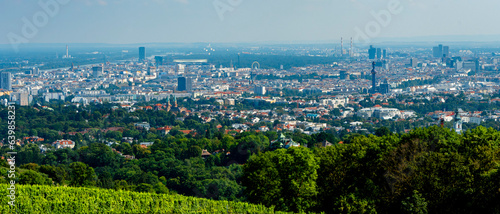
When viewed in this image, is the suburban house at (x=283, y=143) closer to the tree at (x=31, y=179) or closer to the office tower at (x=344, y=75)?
the tree at (x=31, y=179)

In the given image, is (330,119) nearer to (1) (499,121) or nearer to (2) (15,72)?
(1) (499,121)

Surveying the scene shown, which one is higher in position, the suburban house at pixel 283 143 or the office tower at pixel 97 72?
the office tower at pixel 97 72

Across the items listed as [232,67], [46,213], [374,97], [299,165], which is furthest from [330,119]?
[232,67]

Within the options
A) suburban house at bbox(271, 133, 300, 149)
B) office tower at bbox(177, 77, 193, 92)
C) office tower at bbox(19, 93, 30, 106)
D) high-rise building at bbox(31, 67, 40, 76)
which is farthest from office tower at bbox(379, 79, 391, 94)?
suburban house at bbox(271, 133, 300, 149)

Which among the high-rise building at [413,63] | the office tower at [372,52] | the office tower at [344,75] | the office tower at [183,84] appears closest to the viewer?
the office tower at [183,84]

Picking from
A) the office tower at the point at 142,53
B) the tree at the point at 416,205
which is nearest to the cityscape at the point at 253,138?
the tree at the point at 416,205

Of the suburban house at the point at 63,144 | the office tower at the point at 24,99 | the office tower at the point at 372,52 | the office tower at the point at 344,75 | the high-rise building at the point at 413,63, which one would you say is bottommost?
the suburban house at the point at 63,144

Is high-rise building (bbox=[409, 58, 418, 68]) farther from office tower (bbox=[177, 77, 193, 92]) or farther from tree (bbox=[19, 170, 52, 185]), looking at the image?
tree (bbox=[19, 170, 52, 185])

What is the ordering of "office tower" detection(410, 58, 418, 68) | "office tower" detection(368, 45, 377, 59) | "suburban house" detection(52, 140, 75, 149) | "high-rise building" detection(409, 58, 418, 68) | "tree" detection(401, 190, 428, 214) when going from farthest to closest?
"office tower" detection(368, 45, 377, 59) < "office tower" detection(410, 58, 418, 68) < "high-rise building" detection(409, 58, 418, 68) < "suburban house" detection(52, 140, 75, 149) < "tree" detection(401, 190, 428, 214)
